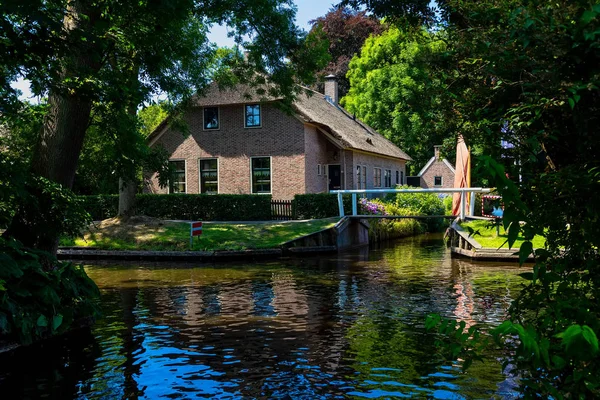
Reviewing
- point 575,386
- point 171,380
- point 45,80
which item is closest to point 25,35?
point 45,80

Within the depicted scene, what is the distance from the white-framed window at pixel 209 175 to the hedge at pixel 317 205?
7006 millimetres

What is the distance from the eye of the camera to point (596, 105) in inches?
115

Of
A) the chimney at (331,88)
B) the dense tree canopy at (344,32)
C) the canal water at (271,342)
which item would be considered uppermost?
the dense tree canopy at (344,32)

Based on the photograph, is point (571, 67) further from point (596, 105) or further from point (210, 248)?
point (210, 248)

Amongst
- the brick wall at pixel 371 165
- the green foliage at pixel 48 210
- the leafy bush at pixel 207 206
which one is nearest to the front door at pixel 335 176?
the brick wall at pixel 371 165

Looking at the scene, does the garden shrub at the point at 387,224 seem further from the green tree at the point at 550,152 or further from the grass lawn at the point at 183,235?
the green tree at the point at 550,152

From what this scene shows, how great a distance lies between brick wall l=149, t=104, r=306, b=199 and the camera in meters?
30.0

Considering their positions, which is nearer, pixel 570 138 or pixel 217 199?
pixel 570 138

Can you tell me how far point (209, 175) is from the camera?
32.0 metres

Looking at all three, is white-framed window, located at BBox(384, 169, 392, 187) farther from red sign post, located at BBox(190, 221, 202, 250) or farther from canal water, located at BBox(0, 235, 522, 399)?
canal water, located at BBox(0, 235, 522, 399)

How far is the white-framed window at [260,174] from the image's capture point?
3084 centimetres

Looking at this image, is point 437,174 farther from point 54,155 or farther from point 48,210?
point 48,210

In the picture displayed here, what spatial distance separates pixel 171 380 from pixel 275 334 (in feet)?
8.09

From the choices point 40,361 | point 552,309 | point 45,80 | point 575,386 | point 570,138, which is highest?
point 45,80
